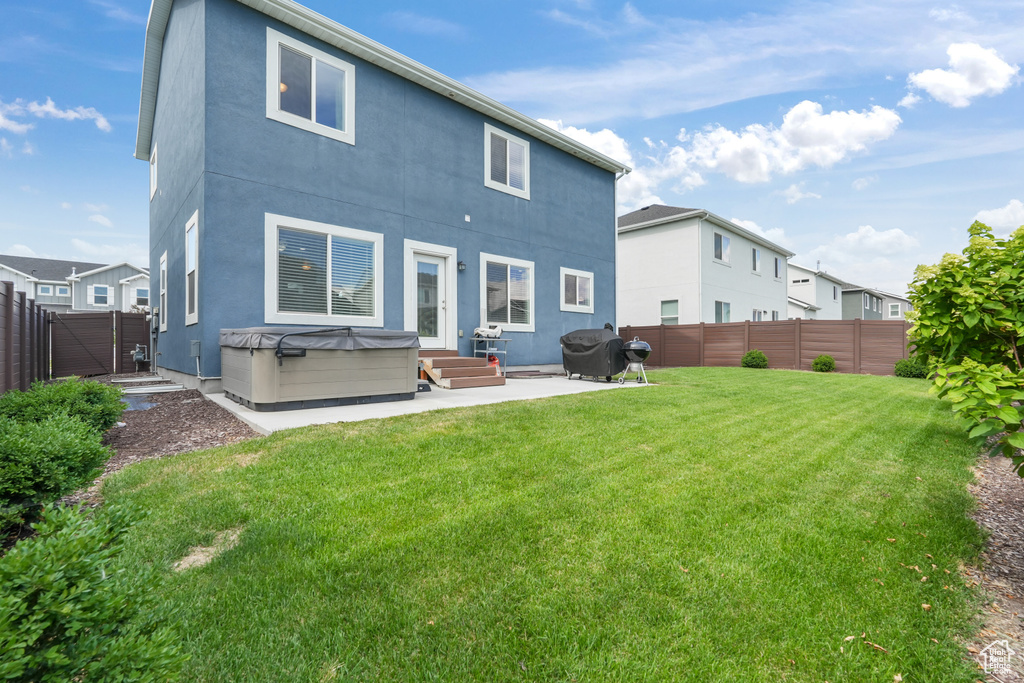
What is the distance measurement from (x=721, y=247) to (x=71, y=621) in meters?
21.5

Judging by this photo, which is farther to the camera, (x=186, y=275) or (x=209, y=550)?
(x=186, y=275)

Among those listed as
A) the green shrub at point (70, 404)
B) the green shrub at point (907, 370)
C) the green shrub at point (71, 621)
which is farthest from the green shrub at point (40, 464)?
the green shrub at point (907, 370)

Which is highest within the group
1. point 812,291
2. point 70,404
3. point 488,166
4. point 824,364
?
point 488,166

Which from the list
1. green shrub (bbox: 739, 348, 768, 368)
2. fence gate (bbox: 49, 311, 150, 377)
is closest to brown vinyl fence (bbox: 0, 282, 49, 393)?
fence gate (bbox: 49, 311, 150, 377)

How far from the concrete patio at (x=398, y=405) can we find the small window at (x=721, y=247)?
12.7 metres

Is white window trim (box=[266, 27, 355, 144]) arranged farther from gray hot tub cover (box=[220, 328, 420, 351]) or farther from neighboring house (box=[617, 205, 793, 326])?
neighboring house (box=[617, 205, 793, 326])

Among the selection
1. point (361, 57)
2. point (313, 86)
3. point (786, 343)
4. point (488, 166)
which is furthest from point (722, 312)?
point (313, 86)

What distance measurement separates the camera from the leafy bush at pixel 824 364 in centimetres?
1439

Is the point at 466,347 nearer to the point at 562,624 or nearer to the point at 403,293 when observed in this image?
the point at 403,293

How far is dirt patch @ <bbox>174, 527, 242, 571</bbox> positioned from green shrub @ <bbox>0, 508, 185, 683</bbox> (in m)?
1.42

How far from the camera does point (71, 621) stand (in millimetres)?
1022

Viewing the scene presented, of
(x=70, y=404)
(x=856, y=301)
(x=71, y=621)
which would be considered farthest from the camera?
(x=856, y=301)

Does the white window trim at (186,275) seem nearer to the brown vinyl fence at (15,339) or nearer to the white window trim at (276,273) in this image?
the white window trim at (276,273)

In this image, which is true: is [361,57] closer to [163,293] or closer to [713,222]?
[163,293]
